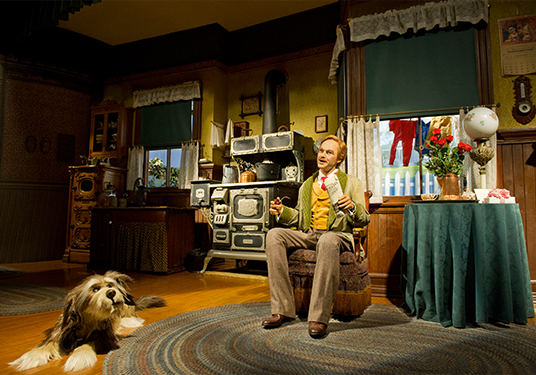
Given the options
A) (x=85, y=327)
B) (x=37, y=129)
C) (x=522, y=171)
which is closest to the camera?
(x=85, y=327)

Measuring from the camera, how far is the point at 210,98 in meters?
5.99

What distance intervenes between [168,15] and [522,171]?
18.7 ft

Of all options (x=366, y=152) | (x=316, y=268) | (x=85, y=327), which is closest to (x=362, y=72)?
(x=366, y=152)

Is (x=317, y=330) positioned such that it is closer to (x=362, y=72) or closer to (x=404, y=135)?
(x=404, y=135)

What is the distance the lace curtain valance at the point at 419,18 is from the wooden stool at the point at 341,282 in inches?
106

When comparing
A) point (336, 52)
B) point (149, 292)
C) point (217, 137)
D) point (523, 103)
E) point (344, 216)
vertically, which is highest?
point (336, 52)

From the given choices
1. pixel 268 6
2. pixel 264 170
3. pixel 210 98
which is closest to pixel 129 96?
pixel 210 98

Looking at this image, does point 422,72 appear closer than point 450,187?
No

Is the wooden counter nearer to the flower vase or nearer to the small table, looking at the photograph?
the small table

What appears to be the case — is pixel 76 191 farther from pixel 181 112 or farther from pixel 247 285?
pixel 247 285

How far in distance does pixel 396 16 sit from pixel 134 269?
4697 mm

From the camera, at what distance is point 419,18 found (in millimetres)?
3717

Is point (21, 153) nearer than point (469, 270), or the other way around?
point (469, 270)

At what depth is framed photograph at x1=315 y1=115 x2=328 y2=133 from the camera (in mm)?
5227
